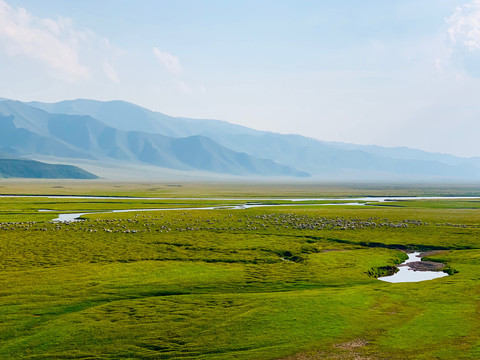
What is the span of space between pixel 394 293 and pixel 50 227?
140 ft

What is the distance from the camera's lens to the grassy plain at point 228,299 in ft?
59.4

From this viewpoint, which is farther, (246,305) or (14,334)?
(246,305)

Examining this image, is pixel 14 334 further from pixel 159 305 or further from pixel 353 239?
pixel 353 239

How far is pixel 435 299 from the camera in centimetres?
2366

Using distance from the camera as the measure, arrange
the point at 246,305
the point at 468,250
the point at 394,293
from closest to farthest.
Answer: the point at 246,305 < the point at 394,293 < the point at 468,250

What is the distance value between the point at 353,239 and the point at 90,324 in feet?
108

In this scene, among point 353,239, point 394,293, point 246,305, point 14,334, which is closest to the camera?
point 14,334

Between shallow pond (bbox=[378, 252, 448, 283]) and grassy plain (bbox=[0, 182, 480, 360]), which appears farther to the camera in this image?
shallow pond (bbox=[378, 252, 448, 283])

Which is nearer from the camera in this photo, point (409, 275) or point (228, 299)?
point (228, 299)

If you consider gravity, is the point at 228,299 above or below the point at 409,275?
above

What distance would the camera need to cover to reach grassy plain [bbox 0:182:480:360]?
1811 cm

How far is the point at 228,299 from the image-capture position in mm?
24078

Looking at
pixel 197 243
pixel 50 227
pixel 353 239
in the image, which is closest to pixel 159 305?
pixel 197 243

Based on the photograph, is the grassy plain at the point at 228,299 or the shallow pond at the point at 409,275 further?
the shallow pond at the point at 409,275
